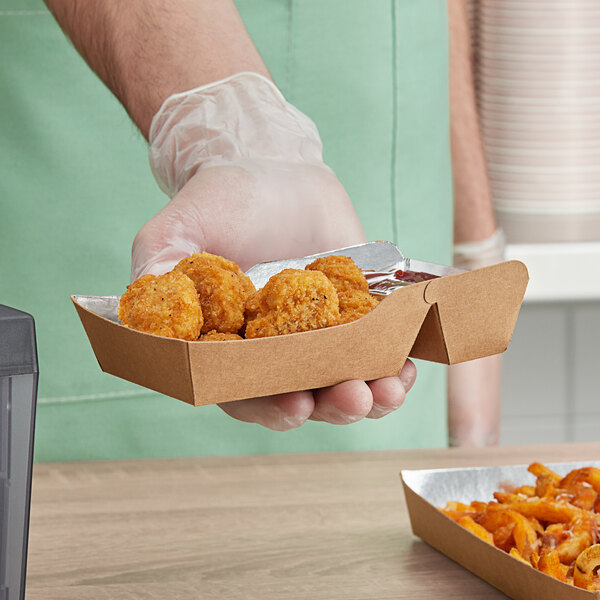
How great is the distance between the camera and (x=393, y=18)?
1.42 meters

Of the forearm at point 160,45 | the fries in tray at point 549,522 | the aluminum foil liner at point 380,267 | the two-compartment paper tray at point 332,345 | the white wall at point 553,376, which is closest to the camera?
the two-compartment paper tray at point 332,345

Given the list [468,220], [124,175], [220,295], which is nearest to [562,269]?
[468,220]

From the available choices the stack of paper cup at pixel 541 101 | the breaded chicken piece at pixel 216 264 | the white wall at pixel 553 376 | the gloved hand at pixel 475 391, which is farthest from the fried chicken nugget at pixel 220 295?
the white wall at pixel 553 376

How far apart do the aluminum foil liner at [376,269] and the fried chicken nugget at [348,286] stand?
52 millimetres

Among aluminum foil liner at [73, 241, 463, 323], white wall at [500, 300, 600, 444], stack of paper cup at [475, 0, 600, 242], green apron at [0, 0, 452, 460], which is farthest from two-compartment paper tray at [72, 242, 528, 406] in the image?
white wall at [500, 300, 600, 444]

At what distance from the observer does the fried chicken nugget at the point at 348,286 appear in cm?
72

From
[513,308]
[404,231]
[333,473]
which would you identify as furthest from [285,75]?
[513,308]

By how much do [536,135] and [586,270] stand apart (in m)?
0.36

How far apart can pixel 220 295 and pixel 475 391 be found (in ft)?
3.42

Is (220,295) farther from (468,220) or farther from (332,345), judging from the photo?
(468,220)

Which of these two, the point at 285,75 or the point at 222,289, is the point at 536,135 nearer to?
the point at 285,75

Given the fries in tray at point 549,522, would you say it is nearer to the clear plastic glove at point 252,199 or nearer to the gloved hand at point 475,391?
the clear plastic glove at point 252,199

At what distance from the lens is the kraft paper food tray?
0.69 m

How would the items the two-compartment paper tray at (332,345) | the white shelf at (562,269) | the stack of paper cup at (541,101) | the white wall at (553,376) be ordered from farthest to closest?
the white wall at (553,376)
the white shelf at (562,269)
the stack of paper cup at (541,101)
the two-compartment paper tray at (332,345)
